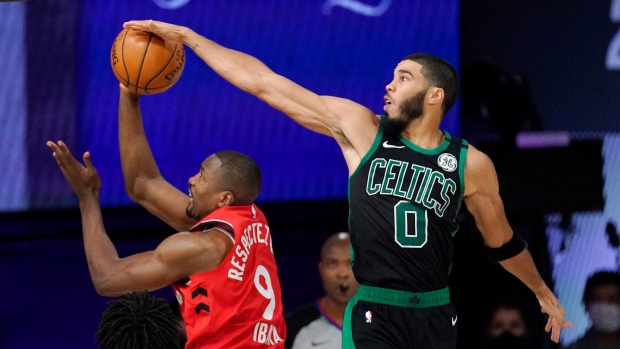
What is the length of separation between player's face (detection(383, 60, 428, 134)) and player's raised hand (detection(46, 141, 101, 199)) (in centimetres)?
128

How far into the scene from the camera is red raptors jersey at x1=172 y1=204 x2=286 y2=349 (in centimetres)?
448

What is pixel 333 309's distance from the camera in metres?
6.19

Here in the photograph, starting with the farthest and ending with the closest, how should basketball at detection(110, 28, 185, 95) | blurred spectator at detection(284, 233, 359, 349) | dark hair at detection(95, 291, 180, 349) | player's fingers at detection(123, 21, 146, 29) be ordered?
blurred spectator at detection(284, 233, 359, 349) → basketball at detection(110, 28, 185, 95) → player's fingers at detection(123, 21, 146, 29) → dark hair at detection(95, 291, 180, 349)

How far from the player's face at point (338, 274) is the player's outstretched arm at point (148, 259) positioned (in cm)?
178

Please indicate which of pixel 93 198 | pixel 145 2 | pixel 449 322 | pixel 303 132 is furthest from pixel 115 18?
pixel 449 322

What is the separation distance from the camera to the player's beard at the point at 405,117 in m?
4.54

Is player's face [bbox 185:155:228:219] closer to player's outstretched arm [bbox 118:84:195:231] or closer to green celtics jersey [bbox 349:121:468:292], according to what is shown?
player's outstretched arm [bbox 118:84:195:231]

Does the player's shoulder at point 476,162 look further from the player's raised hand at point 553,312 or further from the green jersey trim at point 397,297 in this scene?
the player's raised hand at point 553,312

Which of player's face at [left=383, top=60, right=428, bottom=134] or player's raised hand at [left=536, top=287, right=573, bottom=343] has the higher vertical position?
player's face at [left=383, top=60, right=428, bottom=134]

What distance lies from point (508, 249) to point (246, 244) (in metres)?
1.18

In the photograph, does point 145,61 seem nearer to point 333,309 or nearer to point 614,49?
point 333,309

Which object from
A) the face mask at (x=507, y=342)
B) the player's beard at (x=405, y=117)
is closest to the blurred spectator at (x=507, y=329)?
the face mask at (x=507, y=342)

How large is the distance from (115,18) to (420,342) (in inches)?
115

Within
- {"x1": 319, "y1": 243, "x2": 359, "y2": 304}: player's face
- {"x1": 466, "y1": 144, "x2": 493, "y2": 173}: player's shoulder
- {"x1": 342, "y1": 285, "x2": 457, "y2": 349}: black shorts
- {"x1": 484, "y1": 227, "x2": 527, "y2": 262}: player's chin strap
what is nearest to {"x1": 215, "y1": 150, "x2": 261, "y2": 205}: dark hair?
{"x1": 342, "y1": 285, "x2": 457, "y2": 349}: black shorts
